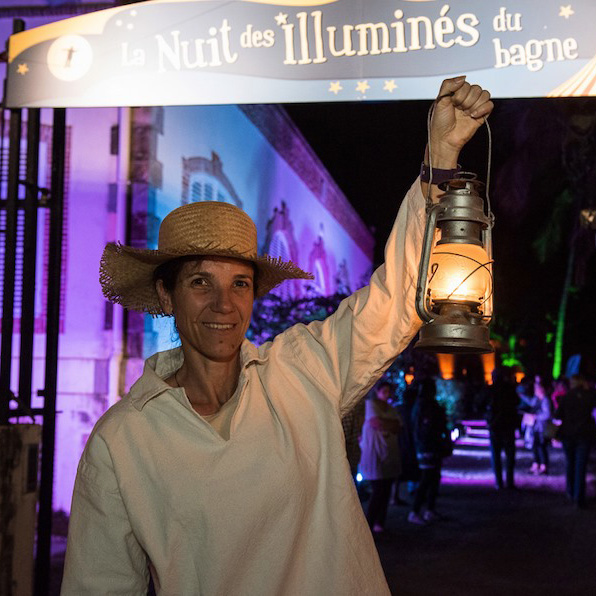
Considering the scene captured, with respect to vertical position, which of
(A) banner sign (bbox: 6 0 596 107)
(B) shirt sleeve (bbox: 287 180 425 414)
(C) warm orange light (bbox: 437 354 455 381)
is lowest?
(C) warm orange light (bbox: 437 354 455 381)

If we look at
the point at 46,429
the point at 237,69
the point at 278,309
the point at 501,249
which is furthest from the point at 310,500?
the point at 501,249

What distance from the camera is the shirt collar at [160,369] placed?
2.59 m

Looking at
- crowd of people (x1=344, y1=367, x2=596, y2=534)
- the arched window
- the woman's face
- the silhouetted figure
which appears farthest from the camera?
the silhouetted figure

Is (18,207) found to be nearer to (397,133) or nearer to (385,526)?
(385,526)

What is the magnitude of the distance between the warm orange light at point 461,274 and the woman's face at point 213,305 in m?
0.63

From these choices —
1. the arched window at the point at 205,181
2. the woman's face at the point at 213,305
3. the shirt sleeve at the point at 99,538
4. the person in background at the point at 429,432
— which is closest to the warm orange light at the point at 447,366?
the arched window at the point at 205,181

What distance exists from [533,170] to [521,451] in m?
7.14

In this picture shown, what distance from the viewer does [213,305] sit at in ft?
8.77

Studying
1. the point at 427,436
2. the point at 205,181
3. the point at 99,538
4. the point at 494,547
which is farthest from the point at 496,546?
the point at 99,538

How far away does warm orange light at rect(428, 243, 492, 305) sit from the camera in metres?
2.28

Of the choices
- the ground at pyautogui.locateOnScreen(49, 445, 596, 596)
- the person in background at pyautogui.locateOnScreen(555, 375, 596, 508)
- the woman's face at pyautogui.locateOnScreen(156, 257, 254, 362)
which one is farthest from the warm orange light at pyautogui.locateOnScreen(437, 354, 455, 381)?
the woman's face at pyautogui.locateOnScreen(156, 257, 254, 362)

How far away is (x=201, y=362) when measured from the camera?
276cm

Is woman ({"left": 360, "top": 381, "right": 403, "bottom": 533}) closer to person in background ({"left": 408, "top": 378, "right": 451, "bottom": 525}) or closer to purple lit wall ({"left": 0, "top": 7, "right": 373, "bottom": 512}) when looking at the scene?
person in background ({"left": 408, "top": 378, "right": 451, "bottom": 525})

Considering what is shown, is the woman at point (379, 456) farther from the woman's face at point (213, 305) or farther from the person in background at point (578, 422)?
the woman's face at point (213, 305)
